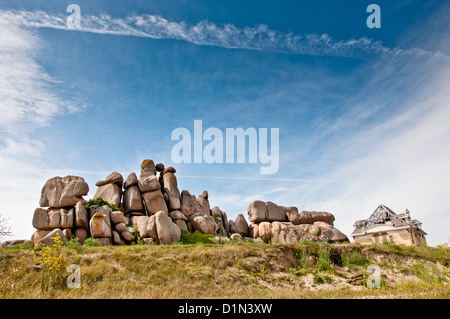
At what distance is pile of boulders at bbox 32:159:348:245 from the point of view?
23312 millimetres

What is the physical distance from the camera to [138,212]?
2838cm

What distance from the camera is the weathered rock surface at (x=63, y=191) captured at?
83.2 feet

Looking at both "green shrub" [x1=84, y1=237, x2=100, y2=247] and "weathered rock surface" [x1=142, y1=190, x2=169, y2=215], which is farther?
"weathered rock surface" [x1=142, y1=190, x2=169, y2=215]

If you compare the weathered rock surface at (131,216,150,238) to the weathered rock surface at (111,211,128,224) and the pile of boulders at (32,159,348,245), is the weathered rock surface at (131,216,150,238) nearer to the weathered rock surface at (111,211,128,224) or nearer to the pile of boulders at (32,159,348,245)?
the pile of boulders at (32,159,348,245)

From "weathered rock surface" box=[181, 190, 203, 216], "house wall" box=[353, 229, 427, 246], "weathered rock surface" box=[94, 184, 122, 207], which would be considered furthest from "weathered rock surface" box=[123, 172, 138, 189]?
"house wall" box=[353, 229, 427, 246]

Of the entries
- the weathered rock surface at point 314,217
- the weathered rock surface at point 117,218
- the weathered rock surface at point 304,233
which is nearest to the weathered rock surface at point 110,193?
the weathered rock surface at point 117,218

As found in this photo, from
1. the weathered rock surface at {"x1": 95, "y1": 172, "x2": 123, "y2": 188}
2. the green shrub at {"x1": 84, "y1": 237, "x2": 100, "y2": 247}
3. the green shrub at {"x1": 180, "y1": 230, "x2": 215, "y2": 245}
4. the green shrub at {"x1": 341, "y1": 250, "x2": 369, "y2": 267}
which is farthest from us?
the weathered rock surface at {"x1": 95, "y1": 172, "x2": 123, "y2": 188}

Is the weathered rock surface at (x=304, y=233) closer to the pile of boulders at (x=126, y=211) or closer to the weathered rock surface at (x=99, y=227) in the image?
the pile of boulders at (x=126, y=211)

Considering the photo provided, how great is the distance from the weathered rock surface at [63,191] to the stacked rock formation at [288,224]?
15455mm

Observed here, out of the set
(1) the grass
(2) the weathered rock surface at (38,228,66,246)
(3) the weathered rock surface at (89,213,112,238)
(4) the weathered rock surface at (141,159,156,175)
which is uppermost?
(4) the weathered rock surface at (141,159,156,175)

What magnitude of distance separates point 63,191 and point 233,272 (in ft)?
54.3
